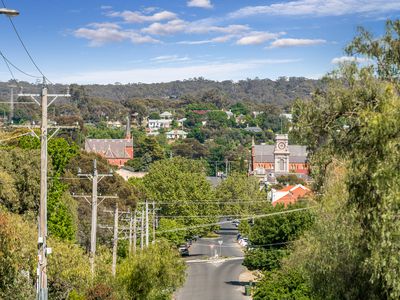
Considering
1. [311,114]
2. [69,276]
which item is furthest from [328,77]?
[69,276]

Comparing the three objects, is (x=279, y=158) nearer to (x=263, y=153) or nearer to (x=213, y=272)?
(x=263, y=153)

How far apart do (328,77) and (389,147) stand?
3481 mm

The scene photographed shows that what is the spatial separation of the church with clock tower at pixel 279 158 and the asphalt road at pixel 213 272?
185ft

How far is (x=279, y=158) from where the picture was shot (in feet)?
513

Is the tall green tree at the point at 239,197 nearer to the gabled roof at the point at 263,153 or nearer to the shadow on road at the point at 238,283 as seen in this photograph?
the shadow on road at the point at 238,283

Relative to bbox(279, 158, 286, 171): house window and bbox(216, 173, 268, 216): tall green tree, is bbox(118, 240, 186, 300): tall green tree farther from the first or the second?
bbox(279, 158, 286, 171): house window

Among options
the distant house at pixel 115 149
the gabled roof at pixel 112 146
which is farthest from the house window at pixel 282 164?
the gabled roof at pixel 112 146

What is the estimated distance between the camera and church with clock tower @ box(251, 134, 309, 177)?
156m

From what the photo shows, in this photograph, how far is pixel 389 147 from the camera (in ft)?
53.7

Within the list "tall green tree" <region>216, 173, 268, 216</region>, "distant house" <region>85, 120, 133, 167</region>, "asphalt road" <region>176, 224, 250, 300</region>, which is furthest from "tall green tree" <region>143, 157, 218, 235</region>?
"distant house" <region>85, 120, 133, 167</region>

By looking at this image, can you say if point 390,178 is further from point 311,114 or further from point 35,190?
point 35,190

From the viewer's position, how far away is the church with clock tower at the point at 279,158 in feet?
511

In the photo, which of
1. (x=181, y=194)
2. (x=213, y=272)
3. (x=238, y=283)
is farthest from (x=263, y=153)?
(x=238, y=283)

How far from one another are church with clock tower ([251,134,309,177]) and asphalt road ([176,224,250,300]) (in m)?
56.4
